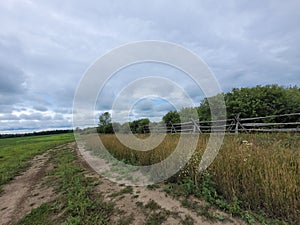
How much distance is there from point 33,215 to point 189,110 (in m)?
14.2

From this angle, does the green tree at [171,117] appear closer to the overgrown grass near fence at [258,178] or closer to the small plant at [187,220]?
the overgrown grass near fence at [258,178]

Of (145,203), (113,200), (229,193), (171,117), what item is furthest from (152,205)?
(171,117)

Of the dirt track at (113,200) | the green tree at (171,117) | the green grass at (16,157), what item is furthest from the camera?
the green tree at (171,117)

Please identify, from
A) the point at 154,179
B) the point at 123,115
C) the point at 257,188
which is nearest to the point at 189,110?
the point at 123,115

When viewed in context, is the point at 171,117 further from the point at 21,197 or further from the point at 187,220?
the point at 187,220

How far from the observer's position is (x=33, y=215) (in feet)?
10.3

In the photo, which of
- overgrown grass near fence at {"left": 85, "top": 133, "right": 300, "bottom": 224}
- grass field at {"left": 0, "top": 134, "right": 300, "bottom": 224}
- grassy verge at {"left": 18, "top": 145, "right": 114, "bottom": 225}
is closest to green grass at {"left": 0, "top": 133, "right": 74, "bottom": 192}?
grassy verge at {"left": 18, "top": 145, "right": 114, "bottom": 225}

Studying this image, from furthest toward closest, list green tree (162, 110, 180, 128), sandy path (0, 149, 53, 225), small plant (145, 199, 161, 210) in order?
green tree (162, 110, 180, 128) → sandy path (0, 149, 53, 225) → small plant (145, 199, 161, 210)

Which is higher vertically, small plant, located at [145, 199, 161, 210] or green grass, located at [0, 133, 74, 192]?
small plant, located at [145, 199, 161, 210]

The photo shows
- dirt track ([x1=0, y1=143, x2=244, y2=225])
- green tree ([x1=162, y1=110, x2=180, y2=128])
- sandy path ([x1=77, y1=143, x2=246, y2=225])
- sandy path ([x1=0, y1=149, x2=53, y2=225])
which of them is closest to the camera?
sandy path ([x1=77, y1=143, x2=246, y2=225])

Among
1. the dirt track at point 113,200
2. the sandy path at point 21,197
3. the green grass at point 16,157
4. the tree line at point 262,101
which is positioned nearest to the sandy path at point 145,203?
the dirt track at point 113,200

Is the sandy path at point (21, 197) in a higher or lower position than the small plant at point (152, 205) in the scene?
lower

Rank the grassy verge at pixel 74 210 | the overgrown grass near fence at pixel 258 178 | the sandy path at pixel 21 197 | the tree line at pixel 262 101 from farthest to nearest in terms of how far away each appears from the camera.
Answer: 1. the tree line at pixel 262 101
2. the sandy path at pixel 21 197
3. the grassy verge at pixel 74 210
4. the overgrown grass near fence at pixel 258 178

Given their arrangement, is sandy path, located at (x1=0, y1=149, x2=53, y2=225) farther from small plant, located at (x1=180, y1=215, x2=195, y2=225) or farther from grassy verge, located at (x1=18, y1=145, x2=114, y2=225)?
small plant, located at (x1=180, y1=215, x2=195, y2=225)
